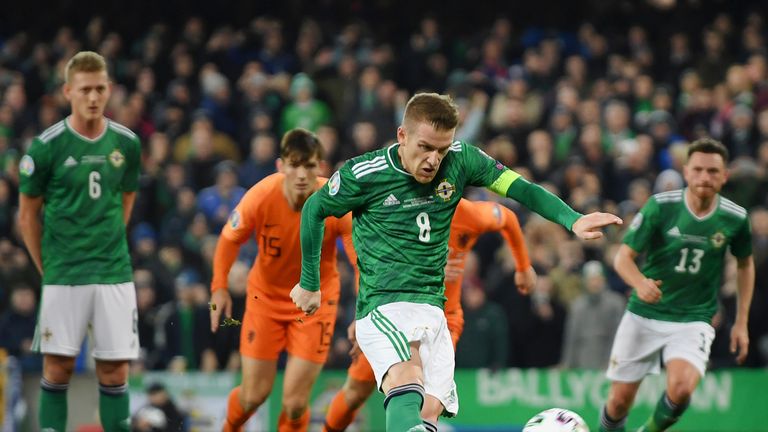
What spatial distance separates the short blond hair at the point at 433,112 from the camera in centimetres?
707

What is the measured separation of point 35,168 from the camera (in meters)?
8.73

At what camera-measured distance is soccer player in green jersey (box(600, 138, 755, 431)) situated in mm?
9500

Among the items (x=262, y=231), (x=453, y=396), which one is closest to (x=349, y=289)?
(x=262, y=231)

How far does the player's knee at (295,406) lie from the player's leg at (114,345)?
114 cm

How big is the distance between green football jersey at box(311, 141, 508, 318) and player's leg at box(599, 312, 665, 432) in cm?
292

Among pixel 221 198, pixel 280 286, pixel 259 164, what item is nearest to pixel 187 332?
pixel 221 198

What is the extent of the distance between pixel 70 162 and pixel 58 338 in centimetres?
123

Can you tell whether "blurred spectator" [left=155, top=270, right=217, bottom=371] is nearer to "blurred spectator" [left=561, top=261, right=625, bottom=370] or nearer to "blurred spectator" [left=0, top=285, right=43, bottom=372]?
"blurred spectator" [left=0, top=285, right=43, bottom=372]

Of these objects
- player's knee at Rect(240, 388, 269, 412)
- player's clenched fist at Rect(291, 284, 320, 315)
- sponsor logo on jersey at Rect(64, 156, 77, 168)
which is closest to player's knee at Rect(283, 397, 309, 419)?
player's knee at Rect(240, 388, 269, 412)

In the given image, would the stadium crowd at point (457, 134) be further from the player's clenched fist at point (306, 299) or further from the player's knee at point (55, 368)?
the player's clenched fist at point (306, 299)

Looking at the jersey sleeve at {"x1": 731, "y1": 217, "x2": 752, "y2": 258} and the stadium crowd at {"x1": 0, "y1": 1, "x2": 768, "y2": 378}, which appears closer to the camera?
the jersey sleeve at {"x1": 731, "y1": 217, "x2": 752, "y2": 258}

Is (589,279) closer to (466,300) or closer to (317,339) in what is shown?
(466,300)

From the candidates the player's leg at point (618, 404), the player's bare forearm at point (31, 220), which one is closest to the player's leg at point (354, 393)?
the player's leg at point (618, 404)

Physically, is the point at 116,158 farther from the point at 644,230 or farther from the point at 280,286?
the point at 644,230
